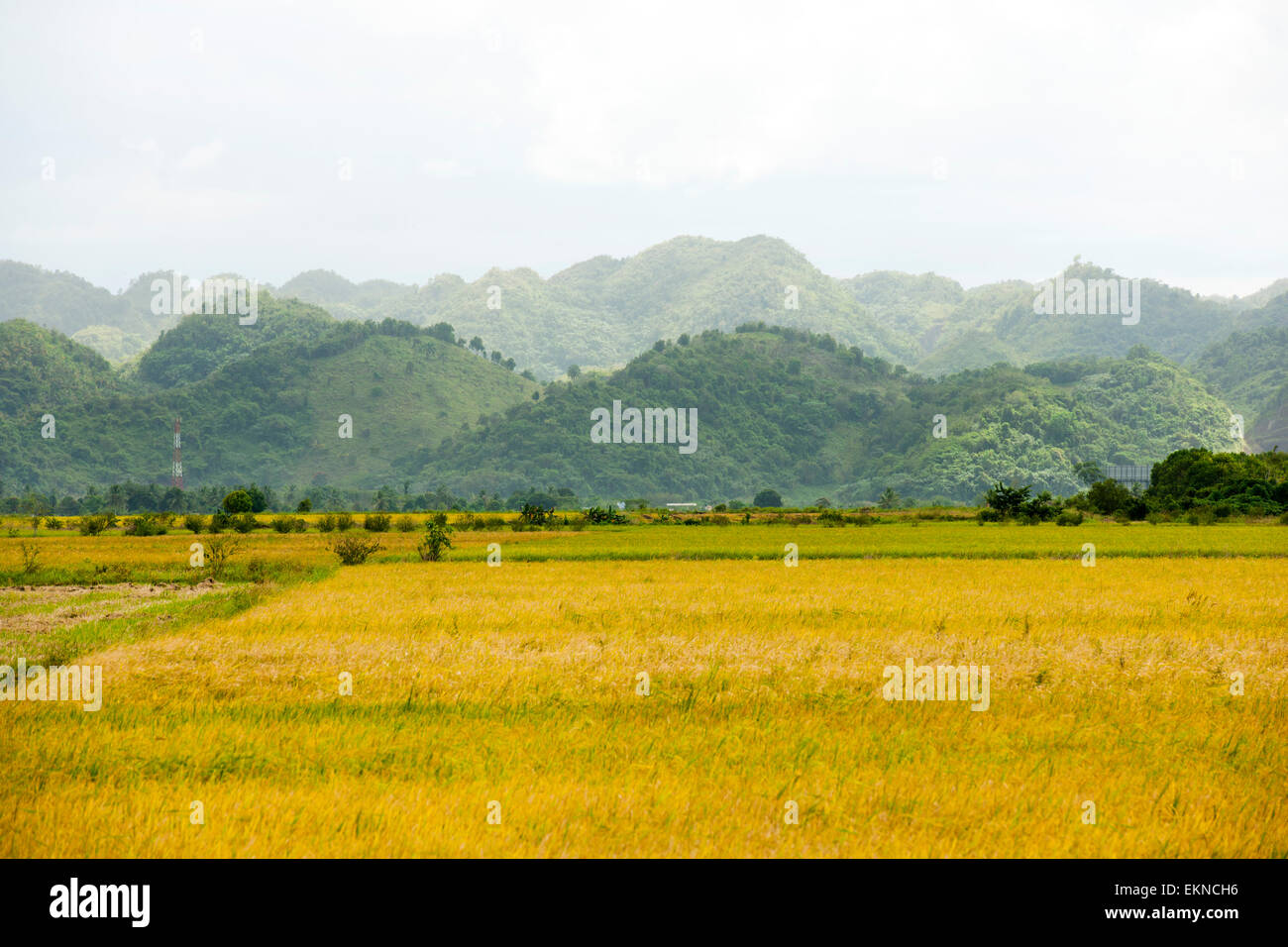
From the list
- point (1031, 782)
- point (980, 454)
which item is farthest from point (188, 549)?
point (980, 454)

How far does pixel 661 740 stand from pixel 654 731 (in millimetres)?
484

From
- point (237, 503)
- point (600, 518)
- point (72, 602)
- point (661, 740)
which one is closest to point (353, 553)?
point (72, 602)

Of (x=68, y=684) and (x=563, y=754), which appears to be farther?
(x=68, y=684)

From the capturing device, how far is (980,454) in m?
198

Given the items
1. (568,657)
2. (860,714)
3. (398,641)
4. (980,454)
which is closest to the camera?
(860,714)

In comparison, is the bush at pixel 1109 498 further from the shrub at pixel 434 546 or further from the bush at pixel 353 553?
the bush at pixel 353 553

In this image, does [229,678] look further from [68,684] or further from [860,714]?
[860,714]

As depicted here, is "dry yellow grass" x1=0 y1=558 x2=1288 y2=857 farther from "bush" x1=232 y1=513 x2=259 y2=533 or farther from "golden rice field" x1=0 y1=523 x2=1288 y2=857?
"bush" x1=232 y1=513 x2=259 y2=533

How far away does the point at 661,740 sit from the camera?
442 inches

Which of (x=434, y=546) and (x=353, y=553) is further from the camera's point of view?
(x=434, y=546)

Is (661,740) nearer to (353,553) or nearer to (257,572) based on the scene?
(257,572)
